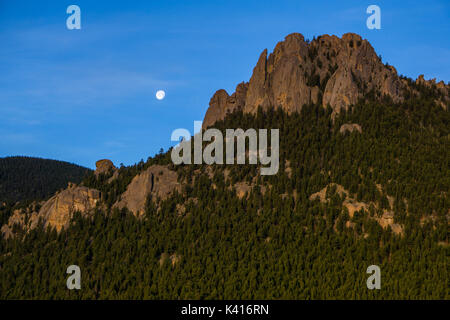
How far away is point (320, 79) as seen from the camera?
192125 mm

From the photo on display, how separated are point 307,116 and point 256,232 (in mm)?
45296

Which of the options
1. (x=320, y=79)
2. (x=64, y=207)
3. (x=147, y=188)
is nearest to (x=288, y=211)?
(x=147, y=188)

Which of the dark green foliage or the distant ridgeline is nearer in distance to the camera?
the dark green foliage

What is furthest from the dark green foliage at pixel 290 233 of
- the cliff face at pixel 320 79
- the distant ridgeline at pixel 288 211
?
the cliff face at pixel 320 79

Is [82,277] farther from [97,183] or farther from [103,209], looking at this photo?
[97,183]

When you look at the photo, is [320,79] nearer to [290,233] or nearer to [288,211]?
[288,211]

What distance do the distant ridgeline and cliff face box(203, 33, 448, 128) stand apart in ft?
1.33

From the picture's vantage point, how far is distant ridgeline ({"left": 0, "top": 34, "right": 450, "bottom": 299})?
5241 inches

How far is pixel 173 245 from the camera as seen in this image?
497 feet

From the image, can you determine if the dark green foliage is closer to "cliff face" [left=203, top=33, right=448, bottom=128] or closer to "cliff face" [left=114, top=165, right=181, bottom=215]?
"cliff face" [left=114, top=165, right=181, bottom=215]

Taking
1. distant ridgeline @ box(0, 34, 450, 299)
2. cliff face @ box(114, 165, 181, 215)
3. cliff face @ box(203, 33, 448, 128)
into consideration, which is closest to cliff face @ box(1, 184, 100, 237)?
distant ridgeline @ box(0, 34, 450, 299)

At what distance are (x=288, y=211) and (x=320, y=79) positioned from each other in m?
55.7

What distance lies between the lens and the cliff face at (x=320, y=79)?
182750mm

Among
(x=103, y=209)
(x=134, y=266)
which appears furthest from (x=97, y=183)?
(x=134, y=266)
